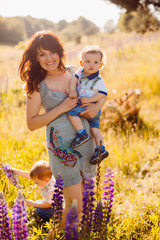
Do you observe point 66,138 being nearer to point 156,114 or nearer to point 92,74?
point 92,74

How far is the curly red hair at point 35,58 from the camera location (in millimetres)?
2158

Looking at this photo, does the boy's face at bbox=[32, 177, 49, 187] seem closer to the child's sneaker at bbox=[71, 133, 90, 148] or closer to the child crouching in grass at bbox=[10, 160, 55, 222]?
the child crouching in grass at bbox=[10, 160, 55, 222]

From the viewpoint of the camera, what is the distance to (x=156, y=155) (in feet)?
11.9

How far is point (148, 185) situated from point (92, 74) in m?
1.73

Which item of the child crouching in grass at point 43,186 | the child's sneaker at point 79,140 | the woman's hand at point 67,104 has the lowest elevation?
the child crouching in grass at point 43,186

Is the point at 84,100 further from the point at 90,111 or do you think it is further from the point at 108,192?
the point at 108,192

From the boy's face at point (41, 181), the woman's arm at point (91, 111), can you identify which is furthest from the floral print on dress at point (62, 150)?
the boy's face at point (41, 181)

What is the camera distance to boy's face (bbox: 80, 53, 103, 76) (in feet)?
7.19

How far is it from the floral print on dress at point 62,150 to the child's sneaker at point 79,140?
0.29 feet

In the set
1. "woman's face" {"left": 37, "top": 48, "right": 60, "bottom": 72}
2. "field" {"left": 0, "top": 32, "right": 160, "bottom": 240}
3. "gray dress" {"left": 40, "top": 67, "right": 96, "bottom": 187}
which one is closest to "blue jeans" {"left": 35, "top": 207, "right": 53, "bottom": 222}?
"field" {"left": 0, "top": 32, "right": 160, "bottom": 240}

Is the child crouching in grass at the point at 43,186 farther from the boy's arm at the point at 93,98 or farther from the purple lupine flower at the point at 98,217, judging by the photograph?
the purple lupine flower at the point at 98,217

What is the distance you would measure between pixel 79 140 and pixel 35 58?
0.90 metres

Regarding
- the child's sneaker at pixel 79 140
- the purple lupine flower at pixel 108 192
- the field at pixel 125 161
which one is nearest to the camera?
the purple lupine flower at pixel 108 192

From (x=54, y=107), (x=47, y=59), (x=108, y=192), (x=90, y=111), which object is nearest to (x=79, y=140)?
(x=90, y=111)
